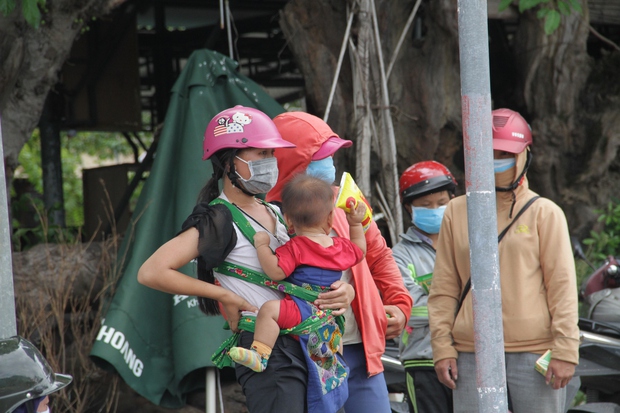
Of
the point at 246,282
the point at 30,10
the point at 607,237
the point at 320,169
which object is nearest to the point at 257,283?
the point at 246,282

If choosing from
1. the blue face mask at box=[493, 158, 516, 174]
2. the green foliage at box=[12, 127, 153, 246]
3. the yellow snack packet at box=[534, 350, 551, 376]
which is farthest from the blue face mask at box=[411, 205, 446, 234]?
the green foliage at box=[12, 127, 153, 246]

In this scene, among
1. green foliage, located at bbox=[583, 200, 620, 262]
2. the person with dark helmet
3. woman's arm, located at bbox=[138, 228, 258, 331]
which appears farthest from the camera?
green foliage, located at bbox=[583, 200, 620, 262]

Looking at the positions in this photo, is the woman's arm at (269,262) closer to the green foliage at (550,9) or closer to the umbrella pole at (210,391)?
the umbrella pole at (210,391)

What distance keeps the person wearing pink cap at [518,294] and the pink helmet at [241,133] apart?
1.03 meters

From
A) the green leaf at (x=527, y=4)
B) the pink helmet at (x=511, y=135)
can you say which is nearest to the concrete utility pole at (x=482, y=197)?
the pink helmet at (x=511, y=135)

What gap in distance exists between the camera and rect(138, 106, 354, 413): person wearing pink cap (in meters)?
2.60

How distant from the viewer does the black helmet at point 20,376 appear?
2615 mm

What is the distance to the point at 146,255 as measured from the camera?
203 inches

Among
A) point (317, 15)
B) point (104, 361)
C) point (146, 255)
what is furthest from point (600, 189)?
point (104, 361)

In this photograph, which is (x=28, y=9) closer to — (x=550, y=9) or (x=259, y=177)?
(x=259, y=177)

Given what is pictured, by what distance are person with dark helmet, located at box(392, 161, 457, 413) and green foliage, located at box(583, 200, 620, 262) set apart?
2575mm

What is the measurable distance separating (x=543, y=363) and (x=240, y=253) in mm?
1323

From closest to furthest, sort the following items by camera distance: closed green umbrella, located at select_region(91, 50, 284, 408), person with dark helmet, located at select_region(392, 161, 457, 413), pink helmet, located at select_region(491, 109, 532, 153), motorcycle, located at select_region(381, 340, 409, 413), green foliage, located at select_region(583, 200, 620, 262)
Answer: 1. pink helmet, located at select_region(491, 109, 532, 153)
2. person with dark helmet, located at select_region(392, 161, 457, 413)
3. motorcycle, located at select_region(381, 340, 409, 413)
4. closed green umbrella, located at select_region(91, 50, 284, 408)
5. green foliage, located at select_region(583, 200, 620, 262)

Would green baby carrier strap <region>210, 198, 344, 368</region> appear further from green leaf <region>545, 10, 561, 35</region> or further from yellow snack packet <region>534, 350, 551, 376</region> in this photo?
green leaf <region>545, 10, 561, 35</region>
